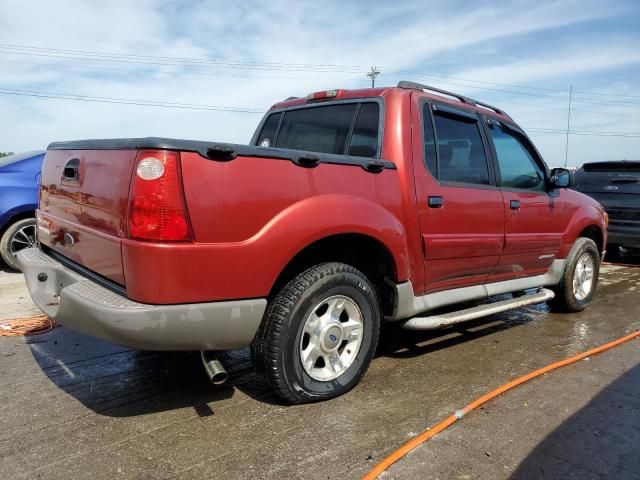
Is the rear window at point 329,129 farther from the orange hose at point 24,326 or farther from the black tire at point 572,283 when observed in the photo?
the black tire at point 572,283

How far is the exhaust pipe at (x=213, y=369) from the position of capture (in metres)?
2.64

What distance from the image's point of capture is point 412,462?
250 centimetres

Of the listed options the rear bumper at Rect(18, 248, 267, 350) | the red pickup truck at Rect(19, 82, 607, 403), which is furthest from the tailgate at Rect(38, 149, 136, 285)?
the rear bumper at Rect(18, 248, 267, 350)

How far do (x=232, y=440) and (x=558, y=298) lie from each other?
392 centimetres

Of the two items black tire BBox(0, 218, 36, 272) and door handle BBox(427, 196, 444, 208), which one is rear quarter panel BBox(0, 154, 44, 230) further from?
door handle BBox(427, 196, 444, 208)

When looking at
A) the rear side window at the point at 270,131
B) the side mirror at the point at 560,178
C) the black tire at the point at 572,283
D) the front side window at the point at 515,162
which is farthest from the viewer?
the black tire at the point at 572,283

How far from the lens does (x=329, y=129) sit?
396 cm

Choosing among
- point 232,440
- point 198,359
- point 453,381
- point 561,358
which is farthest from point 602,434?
point 198,359

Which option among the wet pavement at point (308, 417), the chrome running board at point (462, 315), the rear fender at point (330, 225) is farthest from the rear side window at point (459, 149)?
the wet pavement at point (308, 417)

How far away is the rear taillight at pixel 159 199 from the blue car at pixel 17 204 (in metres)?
4.66

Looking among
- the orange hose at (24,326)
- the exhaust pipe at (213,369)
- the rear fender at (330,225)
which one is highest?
the rear fender at (330,225)

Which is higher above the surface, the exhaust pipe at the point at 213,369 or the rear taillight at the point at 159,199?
the rear taillight at the point at 159,199

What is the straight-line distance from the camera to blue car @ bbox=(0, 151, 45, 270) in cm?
629

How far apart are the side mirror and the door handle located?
1.75 meters
